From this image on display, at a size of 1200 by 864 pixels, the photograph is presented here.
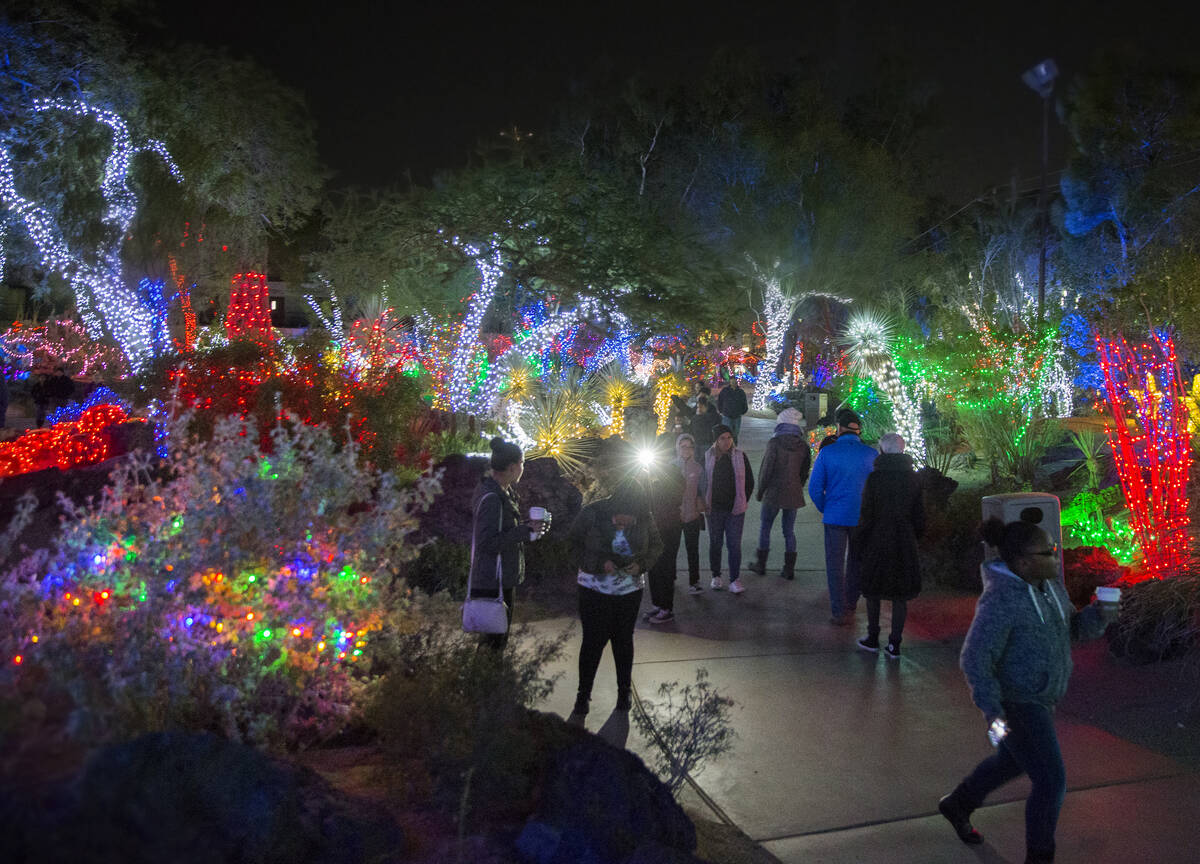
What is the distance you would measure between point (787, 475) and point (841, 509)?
1.52 metres

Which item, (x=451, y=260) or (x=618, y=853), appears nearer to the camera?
(x=618, y=853)

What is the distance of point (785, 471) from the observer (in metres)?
9.09

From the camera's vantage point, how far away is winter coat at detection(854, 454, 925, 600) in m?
6.58

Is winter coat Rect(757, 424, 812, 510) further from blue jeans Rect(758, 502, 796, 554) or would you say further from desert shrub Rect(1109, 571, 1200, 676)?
→ desert shrub Rect(1109, 571, 1200, 676)

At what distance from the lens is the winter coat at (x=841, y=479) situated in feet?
24.8

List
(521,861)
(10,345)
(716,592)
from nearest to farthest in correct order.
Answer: (521,861) → (716,592) → (10,345)

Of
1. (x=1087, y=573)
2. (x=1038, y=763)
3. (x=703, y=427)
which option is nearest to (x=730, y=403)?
(x=703, y=427)

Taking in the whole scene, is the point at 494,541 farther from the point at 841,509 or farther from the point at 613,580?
the point at 841,509

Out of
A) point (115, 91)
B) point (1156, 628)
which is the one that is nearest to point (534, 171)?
point (115, 91)

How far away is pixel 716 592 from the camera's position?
860 cm

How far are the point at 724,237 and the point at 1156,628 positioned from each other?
3203 centimetres

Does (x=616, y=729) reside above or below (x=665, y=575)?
below

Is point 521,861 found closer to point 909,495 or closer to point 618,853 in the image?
point 618,853

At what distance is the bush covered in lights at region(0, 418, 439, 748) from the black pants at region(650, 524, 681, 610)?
125 inches
